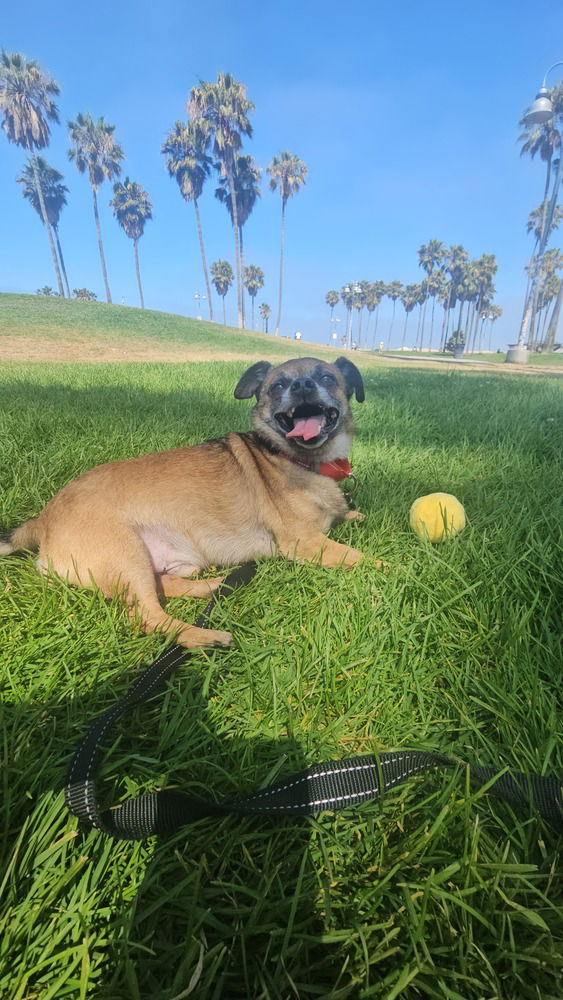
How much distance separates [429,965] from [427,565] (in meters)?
1.50

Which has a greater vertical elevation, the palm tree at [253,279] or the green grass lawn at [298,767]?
the palm tree at [253,279]

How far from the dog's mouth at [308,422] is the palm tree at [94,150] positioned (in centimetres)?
7189

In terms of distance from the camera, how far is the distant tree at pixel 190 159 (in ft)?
191

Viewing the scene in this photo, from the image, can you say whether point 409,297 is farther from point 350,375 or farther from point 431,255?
point 350,375

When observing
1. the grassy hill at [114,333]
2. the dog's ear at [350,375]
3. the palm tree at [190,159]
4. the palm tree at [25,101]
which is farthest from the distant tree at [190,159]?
the dog's ear at [350,375]

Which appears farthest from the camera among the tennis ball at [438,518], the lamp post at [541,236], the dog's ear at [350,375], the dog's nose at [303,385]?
the lamp post at [541,236]

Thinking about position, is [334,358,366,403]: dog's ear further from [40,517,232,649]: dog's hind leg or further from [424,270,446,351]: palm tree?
[424,270,446,351]: palm tree

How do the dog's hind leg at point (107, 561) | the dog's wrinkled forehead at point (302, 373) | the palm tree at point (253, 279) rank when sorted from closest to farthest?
the dog's hind leg at point (107, 561) < the dog's wrinkled forehead at point (302, 373) < the palm tree at point (253, 279)

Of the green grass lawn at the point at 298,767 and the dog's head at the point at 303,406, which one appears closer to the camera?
the green grass lawn at the point at 298,767

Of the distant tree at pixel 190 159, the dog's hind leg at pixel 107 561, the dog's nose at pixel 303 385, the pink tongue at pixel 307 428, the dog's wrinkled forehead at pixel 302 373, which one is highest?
the distant tree at pixel 190 159

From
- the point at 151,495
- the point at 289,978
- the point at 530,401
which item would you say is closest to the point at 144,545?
the point at 151,495

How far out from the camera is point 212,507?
8.14 ft

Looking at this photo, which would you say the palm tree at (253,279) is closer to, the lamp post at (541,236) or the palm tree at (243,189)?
the palm tree at (243,189)

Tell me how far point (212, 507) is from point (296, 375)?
1232 mm
